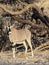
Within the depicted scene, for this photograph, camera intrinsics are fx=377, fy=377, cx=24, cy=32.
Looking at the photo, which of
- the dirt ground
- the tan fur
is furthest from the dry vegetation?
the tan fur

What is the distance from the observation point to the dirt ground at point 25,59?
45.7ft

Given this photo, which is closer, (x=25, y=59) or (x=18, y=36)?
(x=25, y=59)

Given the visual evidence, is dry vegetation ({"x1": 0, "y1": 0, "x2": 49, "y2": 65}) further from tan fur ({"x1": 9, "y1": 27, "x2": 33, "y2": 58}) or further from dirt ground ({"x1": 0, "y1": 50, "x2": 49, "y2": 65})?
Result: tan fur ({"x1": 9, "y1": 27, "x2": 33, "y2": 58})

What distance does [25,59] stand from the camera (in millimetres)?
14609

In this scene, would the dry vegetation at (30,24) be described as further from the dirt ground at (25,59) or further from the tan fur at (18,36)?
the tan fur at (18,36)

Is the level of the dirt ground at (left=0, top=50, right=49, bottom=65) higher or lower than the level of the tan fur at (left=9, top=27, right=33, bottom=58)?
lower

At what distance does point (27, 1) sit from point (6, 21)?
1958 mm

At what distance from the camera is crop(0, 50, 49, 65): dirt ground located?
1394 centimetres

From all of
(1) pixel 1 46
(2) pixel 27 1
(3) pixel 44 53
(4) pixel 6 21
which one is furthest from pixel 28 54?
(2) pixel 27 1

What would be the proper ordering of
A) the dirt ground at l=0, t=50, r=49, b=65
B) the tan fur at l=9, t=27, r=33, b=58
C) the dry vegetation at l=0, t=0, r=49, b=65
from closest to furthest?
the dirt ground at l=0, t=50, r=49, b=65, the tan fur at l=9, t=27, r=33, b=58, the dry vegetation at l=0, t=0, r=49, b=65

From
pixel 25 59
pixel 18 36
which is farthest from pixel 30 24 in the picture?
pixel 25 59

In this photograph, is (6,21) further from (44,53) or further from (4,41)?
(44,53)

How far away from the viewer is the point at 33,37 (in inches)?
699

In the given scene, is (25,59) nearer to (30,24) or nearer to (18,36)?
(18,36)
